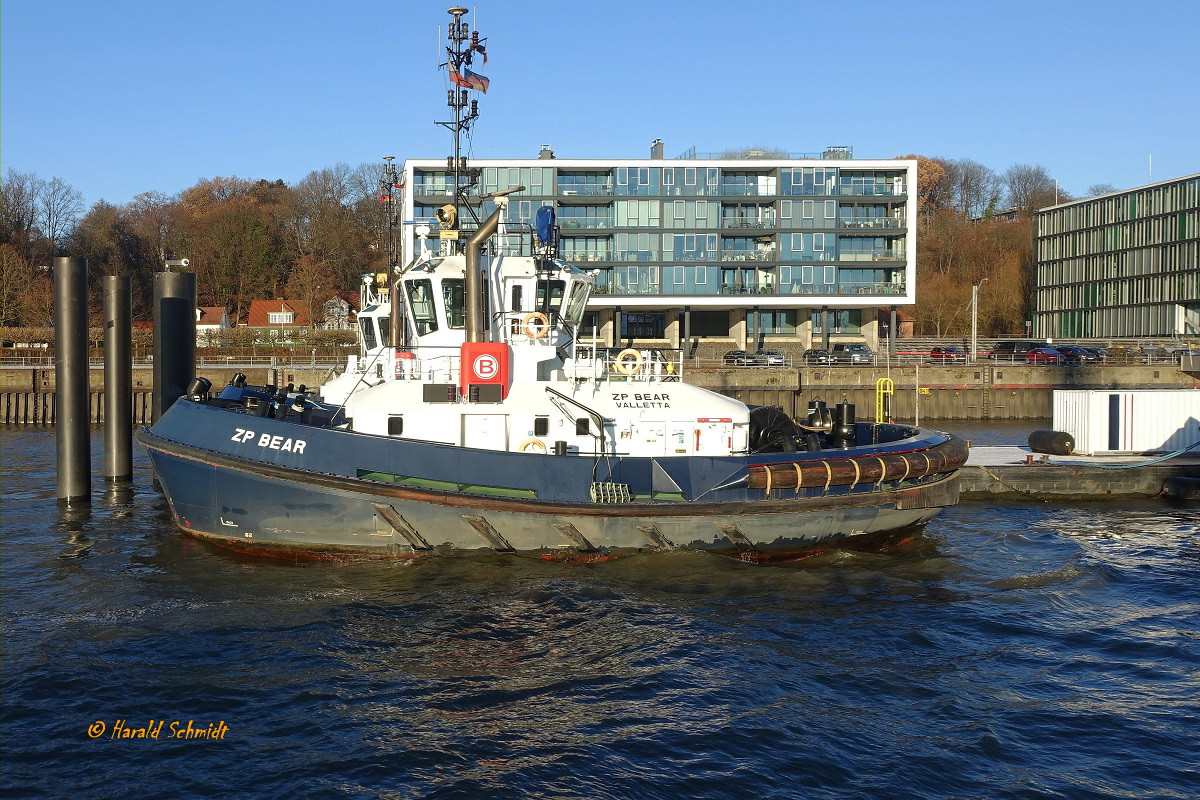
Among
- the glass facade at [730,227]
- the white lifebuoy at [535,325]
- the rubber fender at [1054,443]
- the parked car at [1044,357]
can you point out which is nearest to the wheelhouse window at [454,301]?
the white lifebuoy at [535,325]

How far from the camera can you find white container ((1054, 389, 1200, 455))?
18547mm

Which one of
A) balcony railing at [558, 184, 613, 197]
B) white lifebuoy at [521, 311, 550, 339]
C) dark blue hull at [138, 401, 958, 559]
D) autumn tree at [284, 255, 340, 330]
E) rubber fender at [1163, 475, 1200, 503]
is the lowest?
rubber fender at [1163, 475, 1200, 503]

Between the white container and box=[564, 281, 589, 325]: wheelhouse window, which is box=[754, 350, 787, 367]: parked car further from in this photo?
box=[564, 281, 589, 325]: wheelhouse window

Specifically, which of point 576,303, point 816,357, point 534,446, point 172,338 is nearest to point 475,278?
point 576,303

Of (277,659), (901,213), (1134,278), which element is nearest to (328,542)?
(277,659)

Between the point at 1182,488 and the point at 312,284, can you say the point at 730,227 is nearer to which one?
the point at 312,284

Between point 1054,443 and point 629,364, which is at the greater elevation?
point 629,364

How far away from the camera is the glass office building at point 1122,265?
47344mm

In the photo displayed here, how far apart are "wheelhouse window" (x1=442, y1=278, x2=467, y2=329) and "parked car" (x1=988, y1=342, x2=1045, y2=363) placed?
30.8 m

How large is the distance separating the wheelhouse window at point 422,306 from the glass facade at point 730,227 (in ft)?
95.0

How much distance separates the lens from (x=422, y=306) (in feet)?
42.1

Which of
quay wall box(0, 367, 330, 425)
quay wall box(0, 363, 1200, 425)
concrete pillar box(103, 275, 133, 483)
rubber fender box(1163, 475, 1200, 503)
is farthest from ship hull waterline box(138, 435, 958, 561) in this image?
quay wall box(0, 363, 1200, 425)

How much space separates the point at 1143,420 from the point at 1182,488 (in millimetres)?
1995

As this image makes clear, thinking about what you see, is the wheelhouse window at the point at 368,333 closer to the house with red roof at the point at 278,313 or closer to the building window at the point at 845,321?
the building window at the point at 845,321
